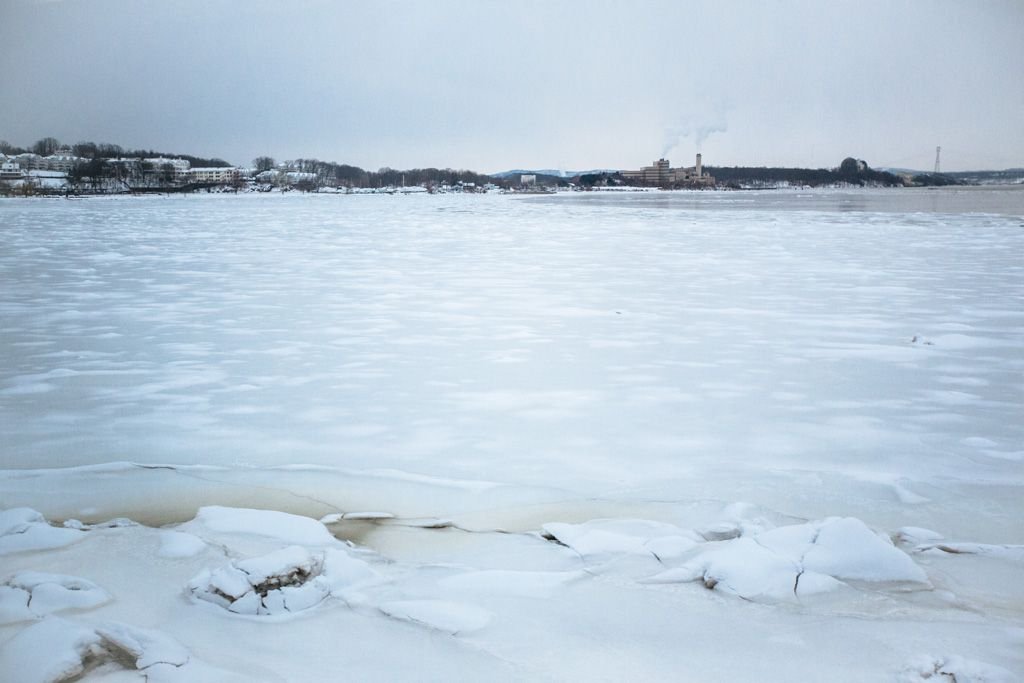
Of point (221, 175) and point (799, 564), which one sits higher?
point (221, 175)

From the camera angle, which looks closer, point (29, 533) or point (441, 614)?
point (441, 614)

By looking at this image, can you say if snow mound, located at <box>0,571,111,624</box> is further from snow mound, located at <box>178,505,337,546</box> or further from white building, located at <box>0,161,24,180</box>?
white building, located at <box>0,161,24,180</box>

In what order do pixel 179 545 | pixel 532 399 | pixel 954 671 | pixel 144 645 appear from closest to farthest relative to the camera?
pixel 954 671
pixel 144 645
pixel 179 545
pixel 532 399

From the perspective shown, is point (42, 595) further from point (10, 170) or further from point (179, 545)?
point (10, 170)

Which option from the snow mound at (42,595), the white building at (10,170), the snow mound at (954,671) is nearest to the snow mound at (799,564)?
the snow mound at (954,671)

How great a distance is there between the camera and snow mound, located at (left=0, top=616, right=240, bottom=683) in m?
1.86

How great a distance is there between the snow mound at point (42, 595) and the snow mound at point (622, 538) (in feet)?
4.58

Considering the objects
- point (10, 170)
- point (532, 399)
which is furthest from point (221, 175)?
point (532, 399)

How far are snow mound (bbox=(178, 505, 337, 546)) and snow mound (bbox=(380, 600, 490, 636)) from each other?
0.51 metres

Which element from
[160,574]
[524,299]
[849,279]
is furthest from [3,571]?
[849,279]

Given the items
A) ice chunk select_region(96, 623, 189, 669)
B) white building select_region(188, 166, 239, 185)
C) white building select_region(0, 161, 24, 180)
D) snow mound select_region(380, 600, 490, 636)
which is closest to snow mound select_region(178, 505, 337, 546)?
snow mound select_region(380, 600, 490, 636)

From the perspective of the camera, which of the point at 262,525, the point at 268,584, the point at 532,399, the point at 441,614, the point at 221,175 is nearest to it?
the point at 441,614

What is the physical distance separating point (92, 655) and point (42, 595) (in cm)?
41

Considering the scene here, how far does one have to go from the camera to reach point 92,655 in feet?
6.33
